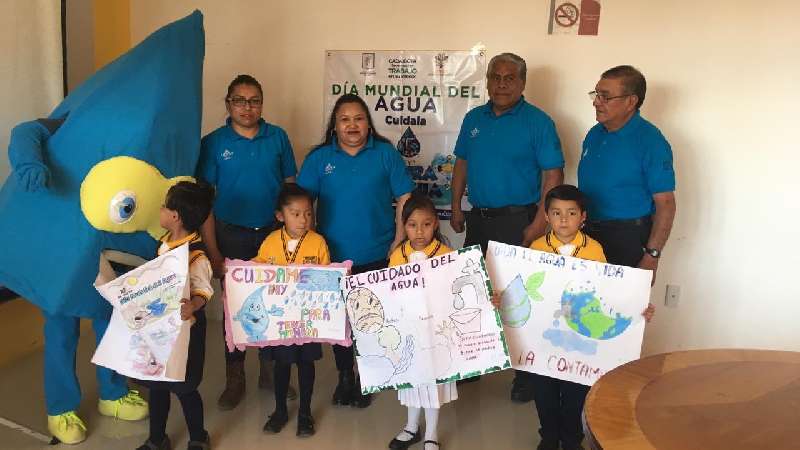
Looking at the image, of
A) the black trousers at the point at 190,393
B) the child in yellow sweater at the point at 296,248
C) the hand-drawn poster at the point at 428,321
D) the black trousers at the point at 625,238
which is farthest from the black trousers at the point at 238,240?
the black trousers at the point at 625,238

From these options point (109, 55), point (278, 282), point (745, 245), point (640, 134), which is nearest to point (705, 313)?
point (745, 245)

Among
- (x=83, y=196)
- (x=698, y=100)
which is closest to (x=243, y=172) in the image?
(x=83, y=196)

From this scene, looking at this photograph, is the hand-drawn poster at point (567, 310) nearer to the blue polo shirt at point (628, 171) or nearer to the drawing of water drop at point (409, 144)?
the blue polo shirt at point (628, 171)

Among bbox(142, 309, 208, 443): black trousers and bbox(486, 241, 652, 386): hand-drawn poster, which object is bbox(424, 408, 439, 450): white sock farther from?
bbox(142, 309, 208, 443): black trousers

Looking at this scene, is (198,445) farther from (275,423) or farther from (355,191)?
(355,191)

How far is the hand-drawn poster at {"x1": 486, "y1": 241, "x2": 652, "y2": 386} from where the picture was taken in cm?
196

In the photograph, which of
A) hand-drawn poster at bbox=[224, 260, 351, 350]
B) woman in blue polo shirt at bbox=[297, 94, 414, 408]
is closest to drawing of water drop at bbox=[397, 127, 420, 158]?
woman in blue polo shirt at bbox=[297, 94, 414, 408]

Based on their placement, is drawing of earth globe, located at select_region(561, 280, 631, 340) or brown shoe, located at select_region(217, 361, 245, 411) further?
brown shoe, located at select_region(217, 361, 245, 411)

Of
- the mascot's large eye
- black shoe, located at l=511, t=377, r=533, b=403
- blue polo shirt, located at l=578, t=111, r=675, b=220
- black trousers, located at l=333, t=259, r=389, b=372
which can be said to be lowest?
black shoe, located at l=511, t=377, r=533, b=403

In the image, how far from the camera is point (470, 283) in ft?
6.57

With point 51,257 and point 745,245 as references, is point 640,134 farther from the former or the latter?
point 51,257

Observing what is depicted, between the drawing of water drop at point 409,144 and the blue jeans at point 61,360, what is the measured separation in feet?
5.36

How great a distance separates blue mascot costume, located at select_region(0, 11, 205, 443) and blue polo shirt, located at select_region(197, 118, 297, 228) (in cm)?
20

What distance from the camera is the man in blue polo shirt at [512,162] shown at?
102 inches
